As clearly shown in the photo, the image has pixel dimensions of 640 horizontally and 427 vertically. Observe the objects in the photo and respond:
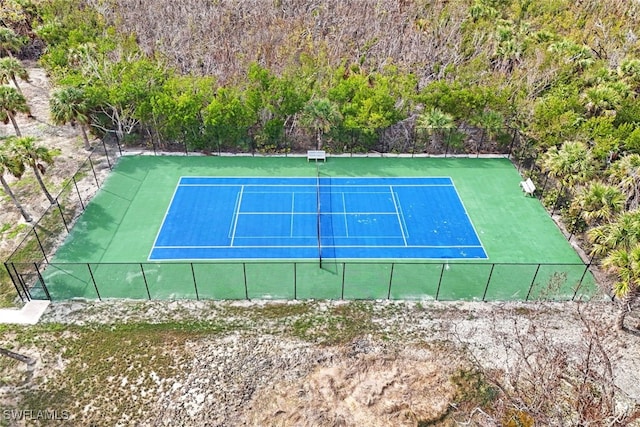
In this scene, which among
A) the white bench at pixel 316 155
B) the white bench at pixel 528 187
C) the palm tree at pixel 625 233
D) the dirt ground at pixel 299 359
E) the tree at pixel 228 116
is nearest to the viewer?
the dirt ground at pixel 299 359

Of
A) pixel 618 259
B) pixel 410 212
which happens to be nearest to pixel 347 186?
pixel 410 212

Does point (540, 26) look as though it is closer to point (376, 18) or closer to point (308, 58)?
point (376, 18)

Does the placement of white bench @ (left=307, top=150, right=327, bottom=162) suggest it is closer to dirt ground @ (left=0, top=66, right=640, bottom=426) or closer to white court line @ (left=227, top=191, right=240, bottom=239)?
white court line @ (left=227, top=191, right=240, bottom=239)

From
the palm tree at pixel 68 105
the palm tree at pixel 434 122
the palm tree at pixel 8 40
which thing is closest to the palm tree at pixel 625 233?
the palm tree at pixel 434 122

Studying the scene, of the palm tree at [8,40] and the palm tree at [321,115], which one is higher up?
the palm tree at [8,40]

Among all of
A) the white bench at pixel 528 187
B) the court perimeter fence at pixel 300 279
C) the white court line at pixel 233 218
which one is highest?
the white bench at pixel 528 187

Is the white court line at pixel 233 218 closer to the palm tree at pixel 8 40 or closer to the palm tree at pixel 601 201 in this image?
the palm tree at pixel 601 201
